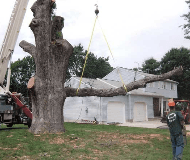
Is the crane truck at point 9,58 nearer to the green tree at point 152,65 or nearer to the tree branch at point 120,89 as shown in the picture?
the tree branch at point 120,89

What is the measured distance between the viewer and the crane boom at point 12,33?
1111cm

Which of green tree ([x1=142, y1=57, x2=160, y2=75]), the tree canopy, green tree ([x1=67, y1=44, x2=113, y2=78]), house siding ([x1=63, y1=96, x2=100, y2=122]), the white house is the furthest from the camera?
green tree ([x1=142, y1=57, x2=160, y2=75])

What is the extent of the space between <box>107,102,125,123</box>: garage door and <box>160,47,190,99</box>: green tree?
18.9m

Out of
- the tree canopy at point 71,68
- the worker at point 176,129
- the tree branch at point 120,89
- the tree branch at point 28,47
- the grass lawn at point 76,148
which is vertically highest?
the tree canopy at point 71,68

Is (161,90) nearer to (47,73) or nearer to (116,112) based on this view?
(116,112)

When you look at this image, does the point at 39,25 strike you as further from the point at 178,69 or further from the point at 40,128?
the point at 178,69

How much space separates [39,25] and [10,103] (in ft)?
15.9

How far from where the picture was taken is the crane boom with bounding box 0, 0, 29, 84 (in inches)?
437

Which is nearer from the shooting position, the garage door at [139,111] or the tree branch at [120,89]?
the tree branch at [120,89]

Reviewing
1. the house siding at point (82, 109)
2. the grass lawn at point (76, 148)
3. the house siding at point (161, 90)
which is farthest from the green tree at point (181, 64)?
the grass lawn at point (76, 148)

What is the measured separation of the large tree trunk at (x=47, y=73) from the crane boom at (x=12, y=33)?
205 centimetres

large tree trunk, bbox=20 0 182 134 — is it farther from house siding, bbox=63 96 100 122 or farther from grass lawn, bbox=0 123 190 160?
house siding, bbox=63 96 100 122

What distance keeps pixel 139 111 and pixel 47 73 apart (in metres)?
A: 17.8

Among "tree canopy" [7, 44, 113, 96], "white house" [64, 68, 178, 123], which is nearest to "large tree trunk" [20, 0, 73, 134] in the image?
"white house" [64, 68, 178, 123]
